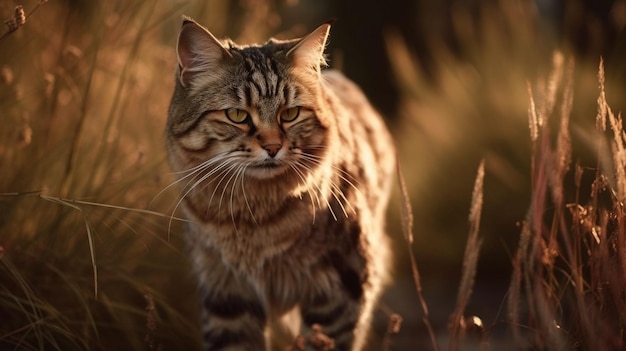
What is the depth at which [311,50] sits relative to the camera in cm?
273

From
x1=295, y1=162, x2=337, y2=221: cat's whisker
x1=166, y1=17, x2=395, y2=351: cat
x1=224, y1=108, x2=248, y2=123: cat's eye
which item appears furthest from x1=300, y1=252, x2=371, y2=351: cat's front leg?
x1=224, y1=108, x2=248, y2=123: cat's eye

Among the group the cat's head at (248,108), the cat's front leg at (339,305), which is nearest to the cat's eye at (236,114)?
the cat's head at (248,108)

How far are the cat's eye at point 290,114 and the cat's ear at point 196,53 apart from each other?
263 millimetres

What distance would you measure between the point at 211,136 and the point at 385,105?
5171 millimetres

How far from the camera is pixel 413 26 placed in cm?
750

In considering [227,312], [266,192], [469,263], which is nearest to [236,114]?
[266,192]

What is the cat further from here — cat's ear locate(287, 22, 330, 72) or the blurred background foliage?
the blurred background foliage

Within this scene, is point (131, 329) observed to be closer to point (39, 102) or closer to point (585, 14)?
point (39, 102)

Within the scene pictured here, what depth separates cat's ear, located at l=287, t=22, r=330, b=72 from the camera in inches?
105

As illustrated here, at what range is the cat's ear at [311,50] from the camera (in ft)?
8.73

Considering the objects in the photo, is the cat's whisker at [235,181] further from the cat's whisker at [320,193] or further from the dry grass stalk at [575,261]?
the dry grass stalk at [575,261]

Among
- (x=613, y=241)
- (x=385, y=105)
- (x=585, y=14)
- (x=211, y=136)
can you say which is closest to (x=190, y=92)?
(x=211, y=136)

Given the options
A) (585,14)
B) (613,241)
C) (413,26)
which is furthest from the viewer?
(413,26)

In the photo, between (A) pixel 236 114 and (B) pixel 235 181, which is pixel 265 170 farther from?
(A) pixel 236 114
